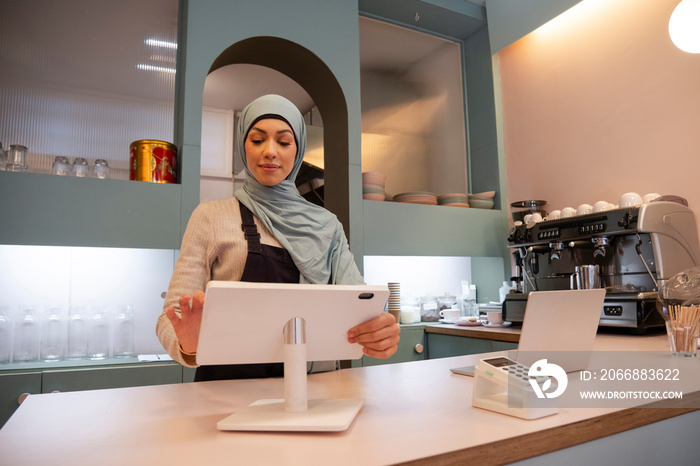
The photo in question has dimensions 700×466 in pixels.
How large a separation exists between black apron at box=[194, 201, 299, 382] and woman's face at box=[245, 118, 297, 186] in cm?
12

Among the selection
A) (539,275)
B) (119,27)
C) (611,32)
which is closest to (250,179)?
(119,27)

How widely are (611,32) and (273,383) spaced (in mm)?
2621

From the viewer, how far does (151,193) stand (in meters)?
2.17

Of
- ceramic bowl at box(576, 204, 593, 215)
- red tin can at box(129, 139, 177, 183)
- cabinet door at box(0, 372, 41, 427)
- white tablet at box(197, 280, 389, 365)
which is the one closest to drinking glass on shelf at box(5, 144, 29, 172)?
red tin can at box(129, 139, 177, 183)

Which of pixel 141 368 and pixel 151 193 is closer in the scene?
pixel 141 368

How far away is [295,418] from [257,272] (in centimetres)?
57

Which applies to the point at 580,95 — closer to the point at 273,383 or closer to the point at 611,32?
the point at 611,32

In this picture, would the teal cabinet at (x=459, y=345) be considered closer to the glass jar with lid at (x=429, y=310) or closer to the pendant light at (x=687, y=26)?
the glass jar with lid at (x=429, y=310)

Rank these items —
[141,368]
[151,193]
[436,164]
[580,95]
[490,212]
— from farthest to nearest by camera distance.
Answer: [436,164], [490,212], [580,95], [151,193], [141,368]

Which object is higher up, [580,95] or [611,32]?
[611,32]

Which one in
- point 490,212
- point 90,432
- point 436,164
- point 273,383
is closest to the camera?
point 90,432

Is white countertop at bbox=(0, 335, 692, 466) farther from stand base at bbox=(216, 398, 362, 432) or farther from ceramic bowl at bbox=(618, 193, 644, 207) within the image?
ceramic bowl at bbox=(618, 193, 644, 207)

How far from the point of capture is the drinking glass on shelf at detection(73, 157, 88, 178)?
2.10 meters

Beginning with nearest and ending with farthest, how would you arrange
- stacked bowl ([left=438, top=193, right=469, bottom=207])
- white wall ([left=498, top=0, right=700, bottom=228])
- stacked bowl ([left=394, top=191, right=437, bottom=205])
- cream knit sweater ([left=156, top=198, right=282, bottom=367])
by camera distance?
cream knit sweater ([left=156, top=198, right=282, bottom=367]) < white wall ([left=498, top=0, right=700, bottom=228]) < stacked bowl ([left=394, top=191, right=437, bottom=205]) < stacked bowl ([left=438, top=193, right=469, bottom=207])
